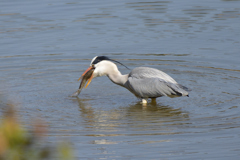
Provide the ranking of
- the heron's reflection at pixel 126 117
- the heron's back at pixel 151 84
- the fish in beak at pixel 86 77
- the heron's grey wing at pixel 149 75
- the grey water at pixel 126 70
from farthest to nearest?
the fish in beak at pixel 86 77, the heron's grey wing at pixel 149 75, the heron's back at pixel 151 84, the heron's reflection at pixel 126 117, the grey water at pixel 126 70

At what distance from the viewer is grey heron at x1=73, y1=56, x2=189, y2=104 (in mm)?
9641

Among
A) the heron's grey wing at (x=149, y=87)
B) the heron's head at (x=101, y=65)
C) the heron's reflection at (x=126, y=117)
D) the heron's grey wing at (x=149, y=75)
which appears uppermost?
the heron's head at (x=101, y=65)

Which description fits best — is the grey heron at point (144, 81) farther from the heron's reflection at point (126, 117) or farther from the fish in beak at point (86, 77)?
the heron's reflection at point (126, 117)

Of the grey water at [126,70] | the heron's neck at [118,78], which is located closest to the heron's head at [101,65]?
the heron's neck at [118,78]

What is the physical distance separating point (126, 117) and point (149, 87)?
1.07m

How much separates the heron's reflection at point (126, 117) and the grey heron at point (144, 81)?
0.32 meters

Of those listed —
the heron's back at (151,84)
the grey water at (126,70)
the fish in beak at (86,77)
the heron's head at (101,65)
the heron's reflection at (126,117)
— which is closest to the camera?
the grey water at (126,70)

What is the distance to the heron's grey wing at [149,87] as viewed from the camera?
9.67 m

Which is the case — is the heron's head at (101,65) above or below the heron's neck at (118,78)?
above

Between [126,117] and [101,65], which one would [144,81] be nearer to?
[101,65]

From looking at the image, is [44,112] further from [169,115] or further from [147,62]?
[147,62]

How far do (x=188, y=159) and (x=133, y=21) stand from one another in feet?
32.3

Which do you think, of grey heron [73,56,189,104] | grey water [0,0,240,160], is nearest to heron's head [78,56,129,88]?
grey heron [73,56,189,104]

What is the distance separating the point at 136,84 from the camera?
390 inches
